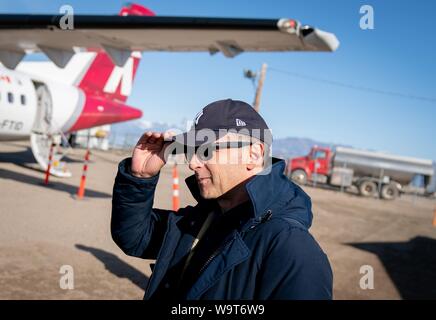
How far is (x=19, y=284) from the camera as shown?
4391 millimetres

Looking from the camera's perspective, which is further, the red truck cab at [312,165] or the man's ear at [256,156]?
the red truck cab at [312,165]

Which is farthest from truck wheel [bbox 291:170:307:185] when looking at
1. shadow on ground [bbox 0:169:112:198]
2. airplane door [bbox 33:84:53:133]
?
shadow on ground [bbox 0:169:112:198]

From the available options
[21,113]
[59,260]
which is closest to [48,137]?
[21,113]

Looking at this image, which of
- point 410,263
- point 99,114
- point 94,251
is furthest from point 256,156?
point 99,114

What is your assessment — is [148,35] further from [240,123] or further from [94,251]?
[240,123]

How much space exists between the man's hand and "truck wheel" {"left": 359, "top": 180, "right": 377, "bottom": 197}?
26.2 meters

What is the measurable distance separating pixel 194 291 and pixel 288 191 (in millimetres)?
584

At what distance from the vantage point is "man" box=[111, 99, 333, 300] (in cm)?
134

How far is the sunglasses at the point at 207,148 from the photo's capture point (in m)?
1.75

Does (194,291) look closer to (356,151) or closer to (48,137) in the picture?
(48,137)

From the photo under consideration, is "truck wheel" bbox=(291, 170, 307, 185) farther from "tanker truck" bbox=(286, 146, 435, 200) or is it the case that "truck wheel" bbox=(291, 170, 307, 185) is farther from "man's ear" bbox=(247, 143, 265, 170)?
"man's ear" bbox=(247, 143, 265, 170)

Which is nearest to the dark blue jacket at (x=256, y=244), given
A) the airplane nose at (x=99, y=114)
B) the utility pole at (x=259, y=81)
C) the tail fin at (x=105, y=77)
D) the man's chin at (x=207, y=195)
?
the man's chin at (x=207, y=195)

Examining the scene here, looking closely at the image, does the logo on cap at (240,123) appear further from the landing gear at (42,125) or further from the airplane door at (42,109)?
the airplane door at (42,109)

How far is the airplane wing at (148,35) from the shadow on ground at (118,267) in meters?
4.13
